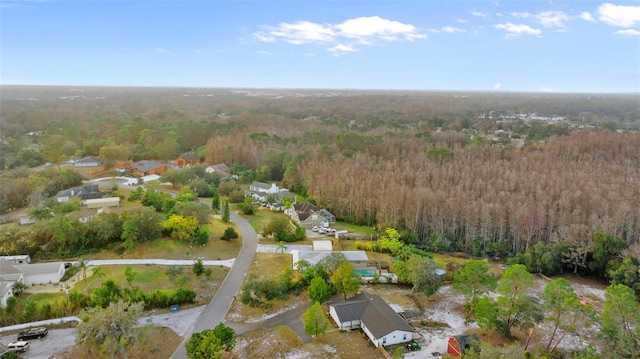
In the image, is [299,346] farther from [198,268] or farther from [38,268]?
[38,268]

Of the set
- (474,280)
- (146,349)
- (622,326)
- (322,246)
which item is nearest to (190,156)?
(322,246)

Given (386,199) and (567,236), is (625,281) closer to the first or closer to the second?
(567,236)

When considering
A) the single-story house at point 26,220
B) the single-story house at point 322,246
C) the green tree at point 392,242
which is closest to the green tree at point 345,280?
the single-story house at point 322,246

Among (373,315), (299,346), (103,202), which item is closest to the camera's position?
(299,346)

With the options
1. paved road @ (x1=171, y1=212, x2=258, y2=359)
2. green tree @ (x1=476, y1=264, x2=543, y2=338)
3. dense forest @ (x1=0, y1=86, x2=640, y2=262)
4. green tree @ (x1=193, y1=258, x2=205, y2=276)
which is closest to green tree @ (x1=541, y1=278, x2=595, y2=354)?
green tree @ (x1=476, y1=264, x2=543, y2=338)

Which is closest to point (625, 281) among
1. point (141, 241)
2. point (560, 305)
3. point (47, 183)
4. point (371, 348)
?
point (560, 305)

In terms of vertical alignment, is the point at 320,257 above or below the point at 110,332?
below

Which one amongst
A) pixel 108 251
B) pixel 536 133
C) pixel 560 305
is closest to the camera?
pixel 560 305
